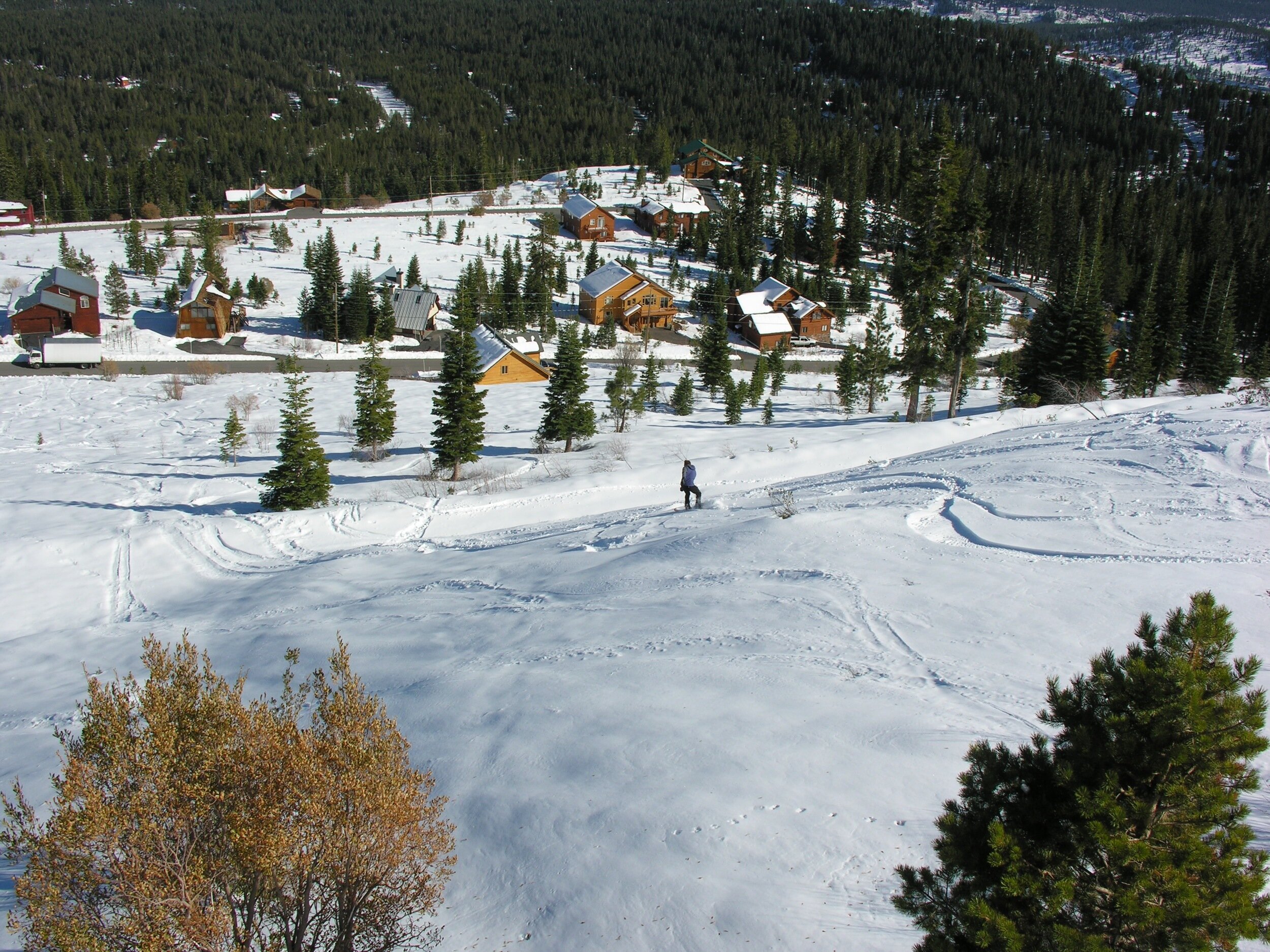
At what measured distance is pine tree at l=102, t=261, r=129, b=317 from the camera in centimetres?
5458

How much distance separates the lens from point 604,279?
6106cm

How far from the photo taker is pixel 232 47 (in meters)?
157

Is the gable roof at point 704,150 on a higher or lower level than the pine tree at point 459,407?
higher

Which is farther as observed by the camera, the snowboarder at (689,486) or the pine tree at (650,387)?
the pine tree at (650,387)

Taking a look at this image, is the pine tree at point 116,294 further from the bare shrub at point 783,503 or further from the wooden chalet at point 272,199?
the bare shrub at point 783,503

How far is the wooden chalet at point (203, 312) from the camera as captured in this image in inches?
2069

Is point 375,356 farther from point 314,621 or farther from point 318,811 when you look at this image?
point 318,811

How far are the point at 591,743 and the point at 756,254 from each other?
70006 millimetres

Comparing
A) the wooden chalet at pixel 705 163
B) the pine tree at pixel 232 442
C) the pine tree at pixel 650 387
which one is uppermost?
the wooden chalet at pixel 705 163

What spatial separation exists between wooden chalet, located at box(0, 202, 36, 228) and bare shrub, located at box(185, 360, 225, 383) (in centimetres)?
4331

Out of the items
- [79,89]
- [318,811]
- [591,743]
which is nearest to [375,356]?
[591,743]

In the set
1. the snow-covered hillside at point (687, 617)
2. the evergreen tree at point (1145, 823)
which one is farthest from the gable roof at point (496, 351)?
the evergreen tree at point (1145, 823)

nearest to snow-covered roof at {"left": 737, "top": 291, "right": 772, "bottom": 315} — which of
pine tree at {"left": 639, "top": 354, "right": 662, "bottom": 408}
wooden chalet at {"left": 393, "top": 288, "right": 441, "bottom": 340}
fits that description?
pine tree at {"left": 639, "top": 354, "right": 662, "bottom": 408}

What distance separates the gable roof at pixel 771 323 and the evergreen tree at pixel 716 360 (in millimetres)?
15371
